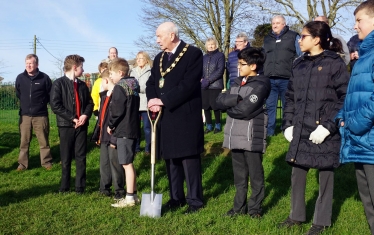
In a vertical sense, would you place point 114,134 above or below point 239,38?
below

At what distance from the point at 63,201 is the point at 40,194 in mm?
790

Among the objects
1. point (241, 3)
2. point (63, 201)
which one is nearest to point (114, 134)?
point (63, 201)

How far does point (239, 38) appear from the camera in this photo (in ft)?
31.3

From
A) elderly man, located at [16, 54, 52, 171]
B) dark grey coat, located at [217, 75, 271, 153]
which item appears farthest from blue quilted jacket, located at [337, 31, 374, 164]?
elderly man, located at [16, 54, 52, 171]

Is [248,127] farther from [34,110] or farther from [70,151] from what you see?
[34,110]

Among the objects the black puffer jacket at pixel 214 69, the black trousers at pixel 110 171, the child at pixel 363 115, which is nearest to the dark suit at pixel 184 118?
the black trousers at pixel 110 171

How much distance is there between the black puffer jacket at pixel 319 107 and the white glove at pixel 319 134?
0.13 feet

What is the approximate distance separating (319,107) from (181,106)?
172 centimetres

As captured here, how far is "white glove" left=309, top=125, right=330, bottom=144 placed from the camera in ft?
14.6

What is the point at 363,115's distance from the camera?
3707mm

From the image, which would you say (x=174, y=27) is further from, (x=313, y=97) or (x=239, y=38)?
(x=239, y=38)

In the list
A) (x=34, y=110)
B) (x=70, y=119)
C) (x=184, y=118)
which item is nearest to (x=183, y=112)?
(x=184, y=118)

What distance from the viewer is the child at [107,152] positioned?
21.4 ft

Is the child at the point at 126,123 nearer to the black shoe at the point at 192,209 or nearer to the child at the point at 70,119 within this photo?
the black shoe at the point at 192,209
